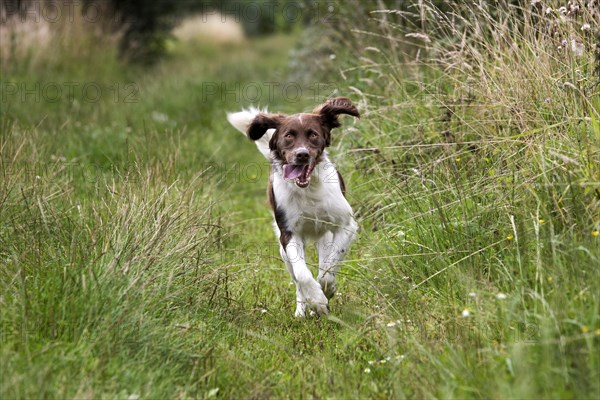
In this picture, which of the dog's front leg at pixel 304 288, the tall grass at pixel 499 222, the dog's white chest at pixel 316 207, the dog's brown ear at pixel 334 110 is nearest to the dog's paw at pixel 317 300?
the dog's front leg at pixel 304 288

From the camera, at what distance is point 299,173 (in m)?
5.01

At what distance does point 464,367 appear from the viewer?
3125 mm

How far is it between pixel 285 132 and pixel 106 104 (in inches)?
223

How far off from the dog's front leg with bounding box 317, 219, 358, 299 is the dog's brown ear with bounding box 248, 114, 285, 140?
81 cm

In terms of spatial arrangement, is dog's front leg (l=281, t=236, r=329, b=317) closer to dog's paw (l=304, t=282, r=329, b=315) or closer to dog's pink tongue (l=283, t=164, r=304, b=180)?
dog's paw (l=304, t=282, r=329, b=315)

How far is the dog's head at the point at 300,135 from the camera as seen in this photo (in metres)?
4.99

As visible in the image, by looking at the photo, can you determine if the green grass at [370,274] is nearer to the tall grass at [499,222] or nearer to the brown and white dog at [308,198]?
the tall grass at [499,222]

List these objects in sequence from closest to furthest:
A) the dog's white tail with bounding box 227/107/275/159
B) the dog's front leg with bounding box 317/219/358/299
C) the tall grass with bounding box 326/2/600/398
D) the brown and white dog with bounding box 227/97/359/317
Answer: the tall grass with bounding box 326/2/600/398 → the dog's front leg with bounding box 317/219/358/299 → the brown and white dog with bounding box 227/97/359/317 → the dog's white tail with bounding box 227/107/275/159

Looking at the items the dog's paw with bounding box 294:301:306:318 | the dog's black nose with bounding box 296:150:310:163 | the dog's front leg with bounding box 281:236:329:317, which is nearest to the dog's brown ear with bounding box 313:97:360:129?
the dog's black nose with bounding box 296:150:310:163

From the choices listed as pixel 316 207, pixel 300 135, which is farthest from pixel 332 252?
pixel 300 135

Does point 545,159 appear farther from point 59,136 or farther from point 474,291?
point 59,136

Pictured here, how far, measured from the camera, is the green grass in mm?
3203

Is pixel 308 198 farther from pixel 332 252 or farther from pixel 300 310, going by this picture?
pixel 300 310

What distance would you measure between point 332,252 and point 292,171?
0.52 metres
